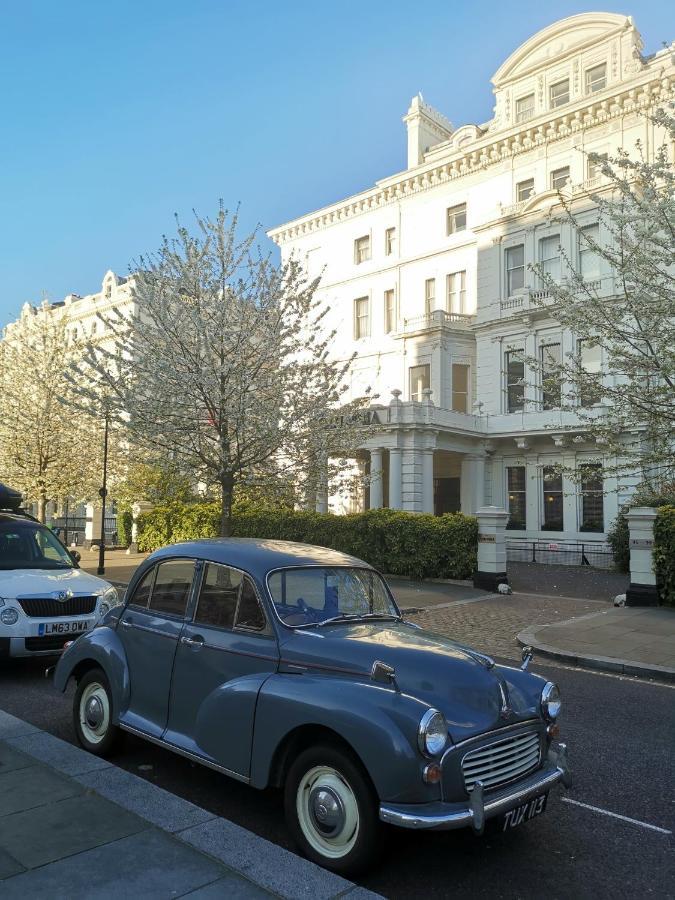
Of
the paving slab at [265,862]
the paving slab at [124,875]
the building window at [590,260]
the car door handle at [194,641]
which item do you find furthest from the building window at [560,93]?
the paving slab at [124,875]

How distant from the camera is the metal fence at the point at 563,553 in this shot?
27.1 meters

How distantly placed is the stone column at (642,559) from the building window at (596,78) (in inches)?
897

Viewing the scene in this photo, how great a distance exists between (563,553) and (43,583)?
23869 millimetres

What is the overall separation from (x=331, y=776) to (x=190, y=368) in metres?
13.9

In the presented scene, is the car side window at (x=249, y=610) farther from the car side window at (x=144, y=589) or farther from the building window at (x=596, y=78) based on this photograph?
the building window at (x=596, y=78)

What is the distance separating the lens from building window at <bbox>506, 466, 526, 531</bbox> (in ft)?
103


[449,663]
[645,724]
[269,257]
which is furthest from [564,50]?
[449,663]

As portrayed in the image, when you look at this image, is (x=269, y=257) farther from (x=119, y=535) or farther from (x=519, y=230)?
(x=119, y=535)

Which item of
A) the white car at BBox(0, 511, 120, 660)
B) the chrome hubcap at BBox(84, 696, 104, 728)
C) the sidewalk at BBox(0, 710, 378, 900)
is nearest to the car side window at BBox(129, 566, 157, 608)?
the chrome hubcap at BBox(84, 696, 104, 728)

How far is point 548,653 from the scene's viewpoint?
10.2m

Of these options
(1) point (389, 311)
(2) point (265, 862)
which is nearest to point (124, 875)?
(2) point (265, 862)

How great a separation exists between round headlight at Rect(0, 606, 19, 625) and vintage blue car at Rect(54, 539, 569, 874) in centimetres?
280

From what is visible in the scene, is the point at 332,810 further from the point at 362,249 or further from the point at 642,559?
the point at 362,249

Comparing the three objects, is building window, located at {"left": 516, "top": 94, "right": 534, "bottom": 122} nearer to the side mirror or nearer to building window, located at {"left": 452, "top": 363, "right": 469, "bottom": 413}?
building window, located at {"left": 452, "top": 363, "right": 469, "bottom": 413}
